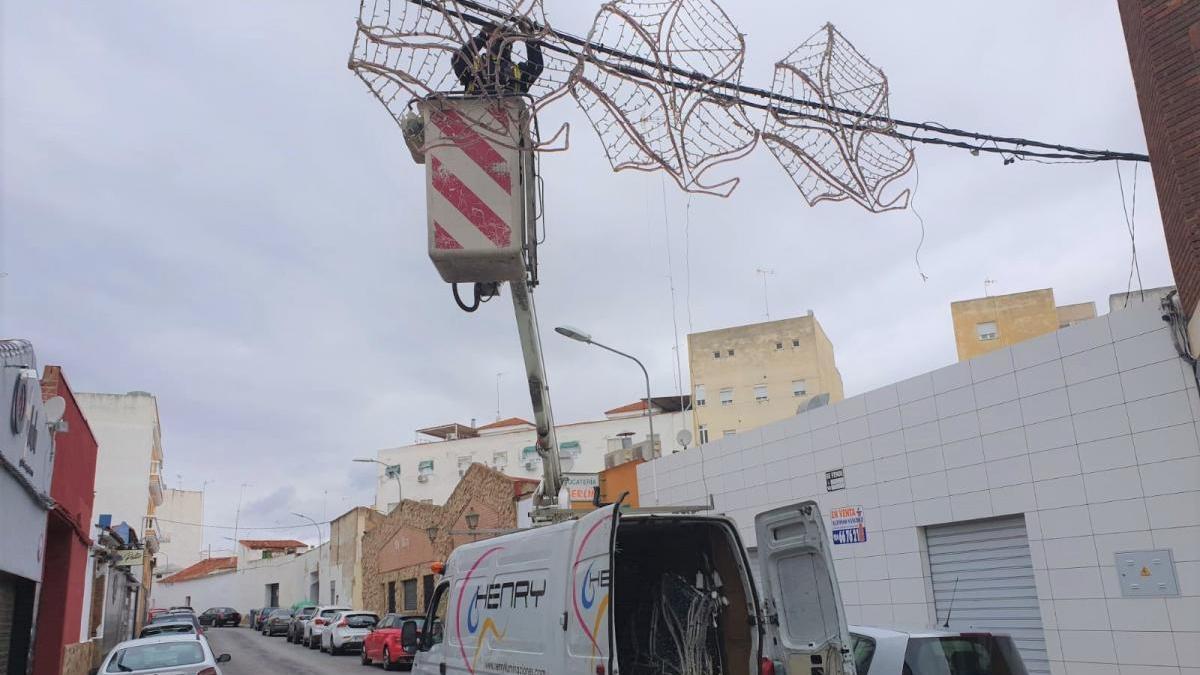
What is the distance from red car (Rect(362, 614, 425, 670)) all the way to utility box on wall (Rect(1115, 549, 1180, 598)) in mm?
16157

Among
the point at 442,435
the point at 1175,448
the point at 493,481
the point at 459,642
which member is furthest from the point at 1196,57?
the point at 442,435

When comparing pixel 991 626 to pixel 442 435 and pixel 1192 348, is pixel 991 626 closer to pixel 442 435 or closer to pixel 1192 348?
Answer: pixel 1192 348

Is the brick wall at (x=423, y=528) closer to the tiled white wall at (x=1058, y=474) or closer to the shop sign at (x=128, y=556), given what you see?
the shop sign at (x=128, y=556)

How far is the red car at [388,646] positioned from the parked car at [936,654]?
16.4m

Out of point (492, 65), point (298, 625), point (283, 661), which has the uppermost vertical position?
point (492, 65)

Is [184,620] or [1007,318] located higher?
[1007,318]

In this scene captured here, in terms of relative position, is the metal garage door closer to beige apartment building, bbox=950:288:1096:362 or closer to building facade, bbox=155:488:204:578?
beige apartment building, bbox=950:288:1096:362

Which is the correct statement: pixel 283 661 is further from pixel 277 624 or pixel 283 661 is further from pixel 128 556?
pixel 277 624

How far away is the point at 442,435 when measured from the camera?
75500 millimetres

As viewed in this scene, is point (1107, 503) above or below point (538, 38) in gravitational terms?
below

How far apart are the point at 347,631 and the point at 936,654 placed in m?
24.7

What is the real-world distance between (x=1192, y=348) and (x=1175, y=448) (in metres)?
1.11

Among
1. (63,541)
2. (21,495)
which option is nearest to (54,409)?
(21,495)

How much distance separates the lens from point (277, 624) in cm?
4288
